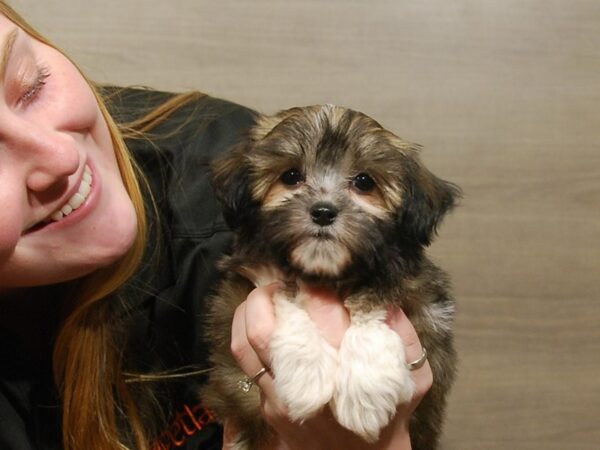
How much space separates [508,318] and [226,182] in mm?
1213

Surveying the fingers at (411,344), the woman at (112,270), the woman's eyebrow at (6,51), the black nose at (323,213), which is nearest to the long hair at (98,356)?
the woman at (112,270)

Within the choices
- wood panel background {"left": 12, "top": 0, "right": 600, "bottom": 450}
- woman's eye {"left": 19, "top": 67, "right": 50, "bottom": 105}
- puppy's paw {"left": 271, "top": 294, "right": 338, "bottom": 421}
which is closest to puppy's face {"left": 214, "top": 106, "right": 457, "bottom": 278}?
puppy's paw {"left": 271, "top": 294, "right": 338, "bottom": 421}

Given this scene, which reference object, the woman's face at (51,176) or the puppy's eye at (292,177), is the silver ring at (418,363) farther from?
the woman's face at (51,176)

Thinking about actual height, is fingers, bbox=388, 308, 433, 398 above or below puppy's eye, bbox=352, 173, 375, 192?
below

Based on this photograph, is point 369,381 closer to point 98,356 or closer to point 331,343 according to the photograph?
point 331,343

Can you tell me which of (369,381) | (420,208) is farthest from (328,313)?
(420,208)

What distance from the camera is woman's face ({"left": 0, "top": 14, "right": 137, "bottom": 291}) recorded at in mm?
1365

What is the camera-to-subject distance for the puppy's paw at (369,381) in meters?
1.30

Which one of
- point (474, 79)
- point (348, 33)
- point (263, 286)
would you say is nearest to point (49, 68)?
point (263, 286)

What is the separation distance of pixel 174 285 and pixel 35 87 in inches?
22.8

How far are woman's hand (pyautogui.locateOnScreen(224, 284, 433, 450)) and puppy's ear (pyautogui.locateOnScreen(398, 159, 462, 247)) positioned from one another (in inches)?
5.9

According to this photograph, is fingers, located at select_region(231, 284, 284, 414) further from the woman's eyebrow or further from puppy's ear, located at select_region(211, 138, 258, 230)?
the woman's eyebrow

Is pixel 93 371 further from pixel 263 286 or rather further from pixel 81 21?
pixel 81 21

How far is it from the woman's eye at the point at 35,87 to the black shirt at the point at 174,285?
393 mm
